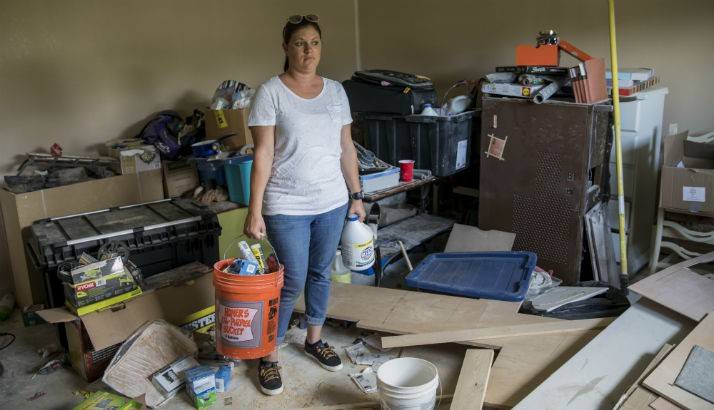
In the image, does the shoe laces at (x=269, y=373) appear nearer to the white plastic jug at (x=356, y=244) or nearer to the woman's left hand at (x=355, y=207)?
the white plastic jug at (x=356, y=244)

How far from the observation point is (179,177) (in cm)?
336

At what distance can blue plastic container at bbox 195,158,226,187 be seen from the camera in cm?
315

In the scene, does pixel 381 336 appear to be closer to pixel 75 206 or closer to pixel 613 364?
pixel 613 364

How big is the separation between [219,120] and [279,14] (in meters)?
1.26

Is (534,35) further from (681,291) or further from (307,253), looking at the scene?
(307,253)

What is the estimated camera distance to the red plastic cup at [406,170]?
3178 millimetres

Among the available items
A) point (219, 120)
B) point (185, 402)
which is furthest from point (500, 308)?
point (219, 120)

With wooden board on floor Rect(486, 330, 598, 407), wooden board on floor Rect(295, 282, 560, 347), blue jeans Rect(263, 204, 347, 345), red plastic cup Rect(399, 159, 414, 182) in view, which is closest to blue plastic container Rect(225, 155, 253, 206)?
wooden board on floor Rect(295, 282, 560, 347)

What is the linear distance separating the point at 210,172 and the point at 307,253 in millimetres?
1359

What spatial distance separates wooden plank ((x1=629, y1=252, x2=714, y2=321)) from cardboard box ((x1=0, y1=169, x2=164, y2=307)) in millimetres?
2617

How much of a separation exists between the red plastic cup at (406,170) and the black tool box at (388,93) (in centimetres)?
32

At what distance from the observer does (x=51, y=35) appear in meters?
3.13

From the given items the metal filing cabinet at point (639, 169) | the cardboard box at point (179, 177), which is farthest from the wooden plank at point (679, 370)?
the cardboard box at point (179, 177)

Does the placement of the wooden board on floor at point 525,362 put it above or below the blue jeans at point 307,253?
below
